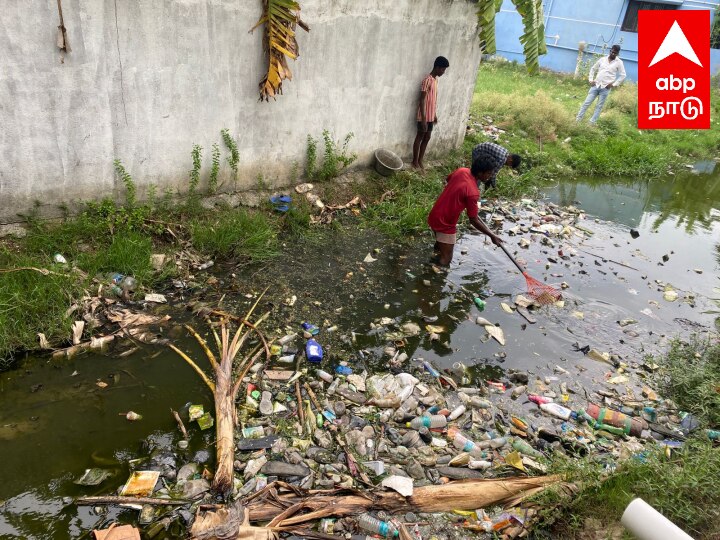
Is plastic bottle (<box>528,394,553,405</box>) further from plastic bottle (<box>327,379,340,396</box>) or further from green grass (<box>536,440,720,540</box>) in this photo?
plastic bottle (<box>327,379,340,396</box>)

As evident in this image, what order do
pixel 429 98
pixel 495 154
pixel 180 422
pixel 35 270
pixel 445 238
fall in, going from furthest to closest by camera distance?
pixel 429 98 < pixel 445 238 < pixel 495 154 < pixel 35 270 < pixel 180 422

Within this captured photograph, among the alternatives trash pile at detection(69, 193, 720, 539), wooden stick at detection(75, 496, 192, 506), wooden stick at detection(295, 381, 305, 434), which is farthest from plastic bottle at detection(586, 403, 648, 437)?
wooden stick at detection(75, 496, 192, 506)

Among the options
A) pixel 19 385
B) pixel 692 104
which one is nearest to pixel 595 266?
pixel 19 385

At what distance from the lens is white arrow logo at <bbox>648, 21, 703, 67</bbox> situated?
11.1 metres

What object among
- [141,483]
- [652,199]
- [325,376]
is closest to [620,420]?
[325,376]

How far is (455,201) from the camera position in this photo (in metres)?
4.77

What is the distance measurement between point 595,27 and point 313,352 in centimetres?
1875

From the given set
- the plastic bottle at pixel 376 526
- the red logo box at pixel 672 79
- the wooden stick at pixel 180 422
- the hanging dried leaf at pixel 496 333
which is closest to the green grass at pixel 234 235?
the wooden stick at pixel 180 422

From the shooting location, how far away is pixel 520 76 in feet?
53.3

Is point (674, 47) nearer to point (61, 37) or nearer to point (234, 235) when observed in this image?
point (234, 235)

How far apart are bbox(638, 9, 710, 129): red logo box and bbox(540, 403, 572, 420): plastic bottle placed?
1110 cm

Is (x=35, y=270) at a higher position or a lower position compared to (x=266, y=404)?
higher

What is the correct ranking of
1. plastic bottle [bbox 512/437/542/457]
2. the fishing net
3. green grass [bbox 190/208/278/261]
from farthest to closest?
the fishing net
green grass [bbox 190/208/278/261]
plastic bottle [bbox 512/437/542/457]

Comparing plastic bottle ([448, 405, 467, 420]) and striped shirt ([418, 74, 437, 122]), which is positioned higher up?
striped shirt ([418, 74, 437, 122])
